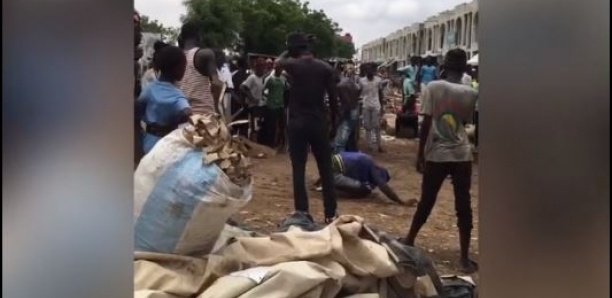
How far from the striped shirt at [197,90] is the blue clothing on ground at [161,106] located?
580 mm

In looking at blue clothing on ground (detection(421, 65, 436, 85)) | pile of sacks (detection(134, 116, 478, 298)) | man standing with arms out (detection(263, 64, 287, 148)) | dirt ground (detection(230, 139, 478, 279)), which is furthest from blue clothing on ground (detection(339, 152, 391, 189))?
blue clothing on ground (detection(421, 65, 436, 85))

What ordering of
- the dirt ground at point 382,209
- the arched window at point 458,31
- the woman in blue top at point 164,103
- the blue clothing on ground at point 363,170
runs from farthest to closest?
the arched window at point 458,31, the blue clothing on ground at point 363,170, the dirt ground at point 382,209, the woman in blue top at point 164,103

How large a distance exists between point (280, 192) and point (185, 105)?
3.91 metres

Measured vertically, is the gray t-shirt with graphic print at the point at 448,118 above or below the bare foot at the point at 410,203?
above

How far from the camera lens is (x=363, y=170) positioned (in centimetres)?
718

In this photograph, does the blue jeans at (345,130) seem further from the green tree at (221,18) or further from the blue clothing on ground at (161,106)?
the green tree at (221,18)

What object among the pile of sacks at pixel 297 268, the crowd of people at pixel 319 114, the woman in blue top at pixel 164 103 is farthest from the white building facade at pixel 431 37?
the pile of sacks at pixel 297 268

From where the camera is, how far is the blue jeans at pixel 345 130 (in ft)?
30.1

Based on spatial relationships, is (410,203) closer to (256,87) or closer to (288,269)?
(256,87)

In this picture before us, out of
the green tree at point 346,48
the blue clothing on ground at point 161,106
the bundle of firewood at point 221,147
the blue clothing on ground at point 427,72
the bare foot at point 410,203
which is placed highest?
the green tree at point 346,48

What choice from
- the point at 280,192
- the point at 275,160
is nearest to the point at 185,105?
the point at 280,192

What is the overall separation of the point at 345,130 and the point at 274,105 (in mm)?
1193
